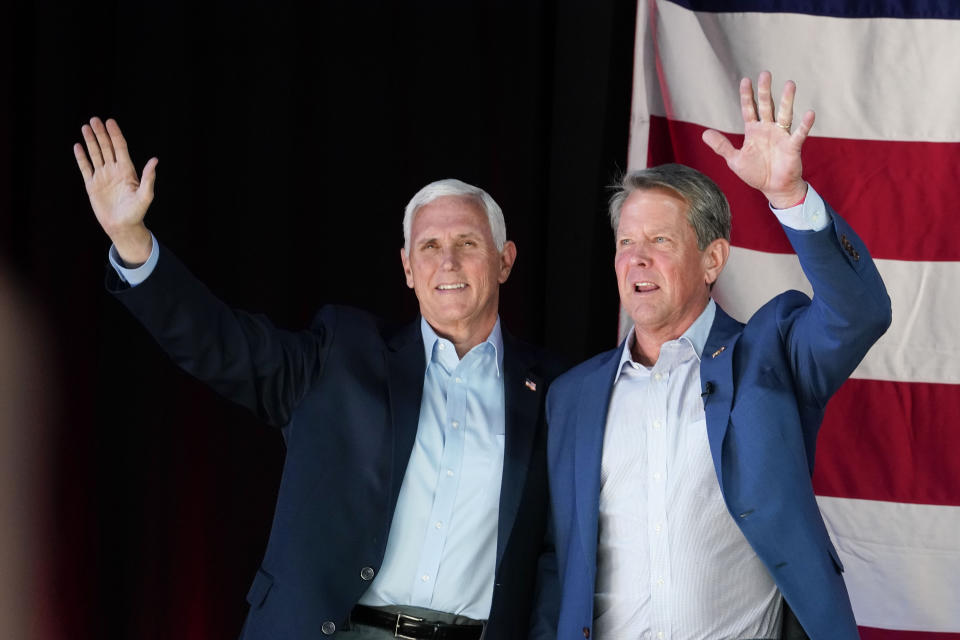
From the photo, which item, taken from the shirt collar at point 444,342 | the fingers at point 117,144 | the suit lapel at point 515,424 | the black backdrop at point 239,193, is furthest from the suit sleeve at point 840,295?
the black backdrop at point 239,193

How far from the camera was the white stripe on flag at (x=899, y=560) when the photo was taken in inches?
126

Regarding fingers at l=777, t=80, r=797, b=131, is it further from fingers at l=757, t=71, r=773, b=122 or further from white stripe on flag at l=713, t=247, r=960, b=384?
white stripe on flag at l=713, t=247, r=960, b=384

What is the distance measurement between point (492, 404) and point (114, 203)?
37.5 inches

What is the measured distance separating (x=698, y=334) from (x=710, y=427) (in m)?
0.27

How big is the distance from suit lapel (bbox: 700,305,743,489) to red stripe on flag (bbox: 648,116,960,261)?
1.09 m

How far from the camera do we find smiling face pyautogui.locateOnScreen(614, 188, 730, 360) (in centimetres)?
241

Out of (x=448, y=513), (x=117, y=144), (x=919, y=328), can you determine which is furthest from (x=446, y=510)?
(x=919, y=328)

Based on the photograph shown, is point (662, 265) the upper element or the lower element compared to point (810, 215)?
lower

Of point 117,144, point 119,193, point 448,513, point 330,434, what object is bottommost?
point 448,513

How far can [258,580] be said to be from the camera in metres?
2.50

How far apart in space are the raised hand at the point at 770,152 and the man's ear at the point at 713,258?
1.31 ft

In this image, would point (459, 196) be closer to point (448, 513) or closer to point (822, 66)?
point (448, 513)

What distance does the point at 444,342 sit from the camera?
2.72 metres

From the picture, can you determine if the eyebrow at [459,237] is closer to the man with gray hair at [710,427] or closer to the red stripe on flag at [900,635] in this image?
the man with gray hair at [710,427]
